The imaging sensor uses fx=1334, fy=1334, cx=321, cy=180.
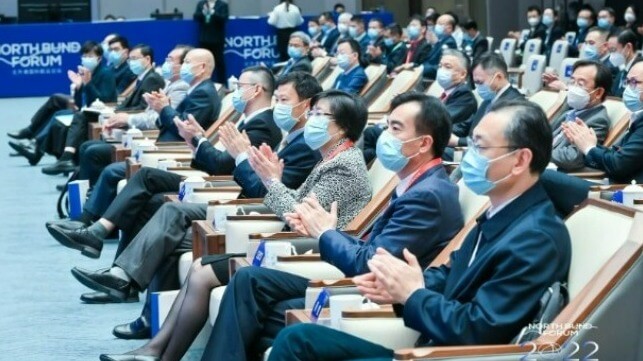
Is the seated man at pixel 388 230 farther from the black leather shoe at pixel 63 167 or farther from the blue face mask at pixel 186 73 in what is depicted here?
the black leather shoe at pixel 63 167

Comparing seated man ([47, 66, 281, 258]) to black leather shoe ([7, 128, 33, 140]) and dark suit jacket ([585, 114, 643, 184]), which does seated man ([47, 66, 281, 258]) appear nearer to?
dark suit jacket ([585, 114, 643, 184])

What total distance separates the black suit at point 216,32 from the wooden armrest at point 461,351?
16324mm

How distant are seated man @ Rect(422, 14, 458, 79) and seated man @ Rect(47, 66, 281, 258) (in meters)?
7.10

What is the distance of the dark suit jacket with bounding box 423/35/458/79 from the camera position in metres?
14.0

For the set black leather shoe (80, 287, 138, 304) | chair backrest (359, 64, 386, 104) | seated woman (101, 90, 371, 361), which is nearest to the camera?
seated woman (101, 90, 371, 361)

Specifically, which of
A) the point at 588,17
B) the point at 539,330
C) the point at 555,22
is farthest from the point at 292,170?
the point at 555,22

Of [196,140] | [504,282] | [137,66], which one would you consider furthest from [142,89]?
[504,282]

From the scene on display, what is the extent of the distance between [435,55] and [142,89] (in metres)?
5.60

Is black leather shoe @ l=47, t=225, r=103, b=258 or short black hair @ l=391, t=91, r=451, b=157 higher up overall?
short black hair @ l=391, t=91, r=451, b=157

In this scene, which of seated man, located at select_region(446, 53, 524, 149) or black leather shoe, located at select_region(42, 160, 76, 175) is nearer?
seated man, located at select_region(446, 53, 524, 149)

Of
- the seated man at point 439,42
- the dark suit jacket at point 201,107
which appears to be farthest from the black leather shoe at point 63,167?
the seated man at point 439,42

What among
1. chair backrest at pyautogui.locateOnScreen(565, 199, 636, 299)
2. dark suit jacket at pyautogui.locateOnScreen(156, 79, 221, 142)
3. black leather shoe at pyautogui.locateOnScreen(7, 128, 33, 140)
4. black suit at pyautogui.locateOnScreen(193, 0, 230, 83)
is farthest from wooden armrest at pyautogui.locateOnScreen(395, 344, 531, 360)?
black suit at pyautogui.locateOnScreen(193, 0, 230, 83)

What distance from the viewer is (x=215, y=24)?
19.4 m

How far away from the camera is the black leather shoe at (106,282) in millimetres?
5992
